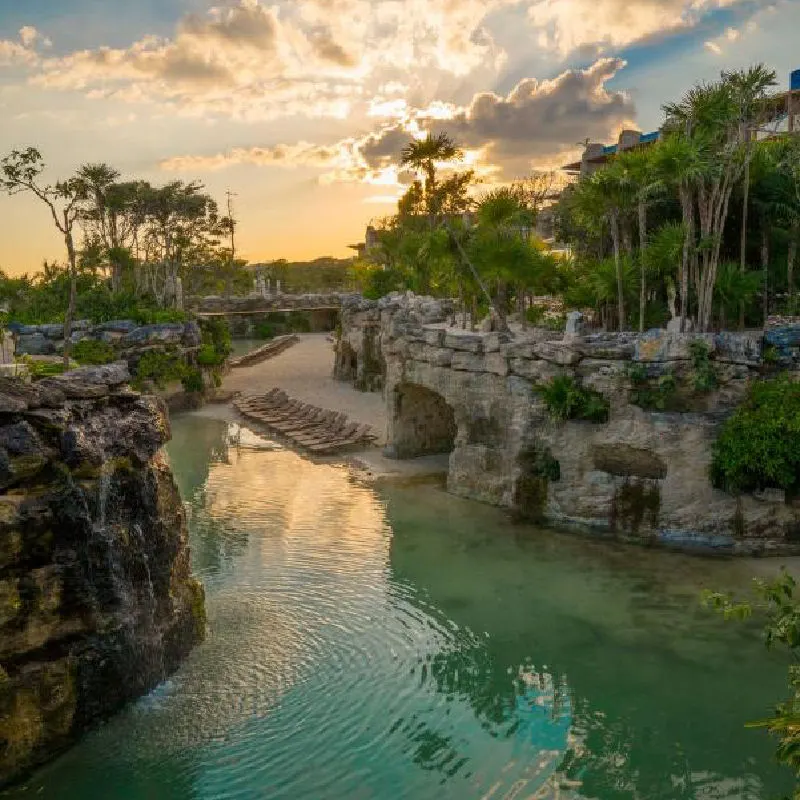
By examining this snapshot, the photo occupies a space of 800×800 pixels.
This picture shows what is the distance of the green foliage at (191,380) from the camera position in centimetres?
3388

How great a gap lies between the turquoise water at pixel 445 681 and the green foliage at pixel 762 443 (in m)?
1.85

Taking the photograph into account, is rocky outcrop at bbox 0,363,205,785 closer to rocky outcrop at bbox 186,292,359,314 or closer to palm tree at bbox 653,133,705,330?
palm tree at bbox 653,133,705,330

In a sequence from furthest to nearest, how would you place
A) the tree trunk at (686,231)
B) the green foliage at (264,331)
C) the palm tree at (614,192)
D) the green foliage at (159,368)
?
the green foliage at (264,331) → the green foliage at (159,368) → the palm tree at (614,192) → the tree trunk at (686,231)

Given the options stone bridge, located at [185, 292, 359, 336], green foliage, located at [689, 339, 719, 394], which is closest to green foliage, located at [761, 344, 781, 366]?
green foliage, located at [689, 339, 719, 394]

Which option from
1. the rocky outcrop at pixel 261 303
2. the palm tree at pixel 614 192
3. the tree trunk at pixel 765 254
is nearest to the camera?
the palm tree at pixel 614 192

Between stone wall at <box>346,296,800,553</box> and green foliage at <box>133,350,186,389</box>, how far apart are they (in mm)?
16069

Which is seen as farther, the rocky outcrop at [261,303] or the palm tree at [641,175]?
the rocky outcrop at [261,303]

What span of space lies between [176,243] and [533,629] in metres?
44.2

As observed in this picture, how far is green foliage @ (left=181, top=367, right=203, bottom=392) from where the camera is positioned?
111 feet

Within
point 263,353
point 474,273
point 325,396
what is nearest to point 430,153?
point 474,273

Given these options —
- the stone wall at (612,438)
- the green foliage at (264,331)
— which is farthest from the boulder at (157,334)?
the green foliage at (264,331)

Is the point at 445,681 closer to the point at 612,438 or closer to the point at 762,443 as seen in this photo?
the point at 612,438

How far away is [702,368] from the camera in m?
16.8

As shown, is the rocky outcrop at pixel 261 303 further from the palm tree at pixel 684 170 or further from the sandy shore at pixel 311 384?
the palm tree at pixel 684 170
